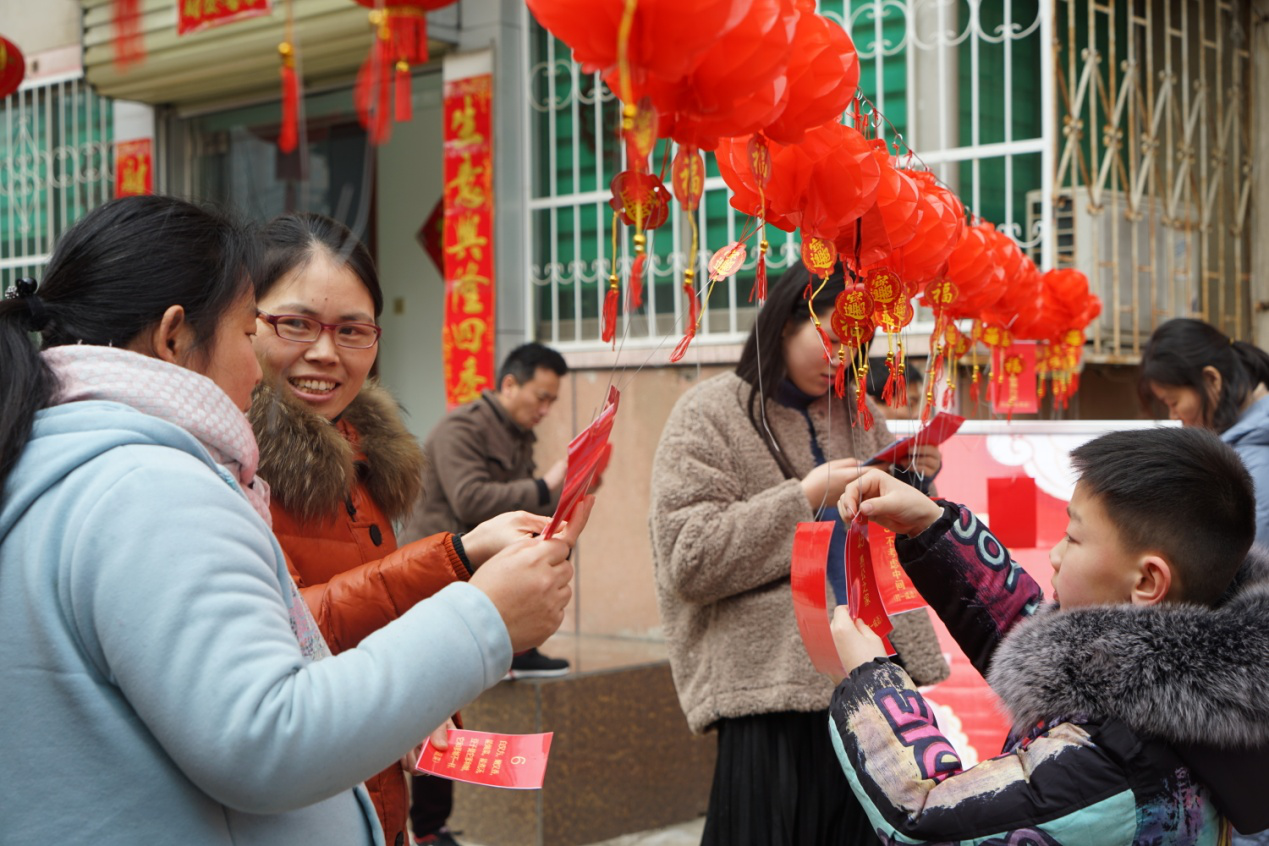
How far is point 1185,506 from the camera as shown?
1.41 m

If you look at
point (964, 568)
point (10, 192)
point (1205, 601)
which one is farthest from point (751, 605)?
point (10, 192)

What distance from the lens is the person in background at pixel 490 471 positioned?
12.7 feet

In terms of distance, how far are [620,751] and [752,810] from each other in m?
1.84

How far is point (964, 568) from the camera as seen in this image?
67.4 inches

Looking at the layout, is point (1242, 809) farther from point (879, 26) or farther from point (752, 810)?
point (879, 26)

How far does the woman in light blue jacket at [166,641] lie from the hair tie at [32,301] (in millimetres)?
11

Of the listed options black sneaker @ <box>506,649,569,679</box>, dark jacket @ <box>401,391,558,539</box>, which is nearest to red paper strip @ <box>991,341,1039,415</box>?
dark jacket @ <box>401,391,558,539</box>

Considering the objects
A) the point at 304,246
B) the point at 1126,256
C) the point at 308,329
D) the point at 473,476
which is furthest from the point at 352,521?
the point at 1126,256

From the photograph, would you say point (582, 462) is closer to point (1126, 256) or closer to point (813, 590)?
point (813, 590)

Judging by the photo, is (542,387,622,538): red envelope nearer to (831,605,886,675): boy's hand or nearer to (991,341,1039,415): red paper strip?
(831,605,886,675): boy's hand

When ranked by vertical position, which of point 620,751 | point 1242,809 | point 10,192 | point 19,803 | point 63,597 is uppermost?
point 10,192

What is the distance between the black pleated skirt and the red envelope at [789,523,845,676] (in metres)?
0.60

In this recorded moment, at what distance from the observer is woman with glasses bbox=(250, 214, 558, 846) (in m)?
1.55

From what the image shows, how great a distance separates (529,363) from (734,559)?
2188mm
